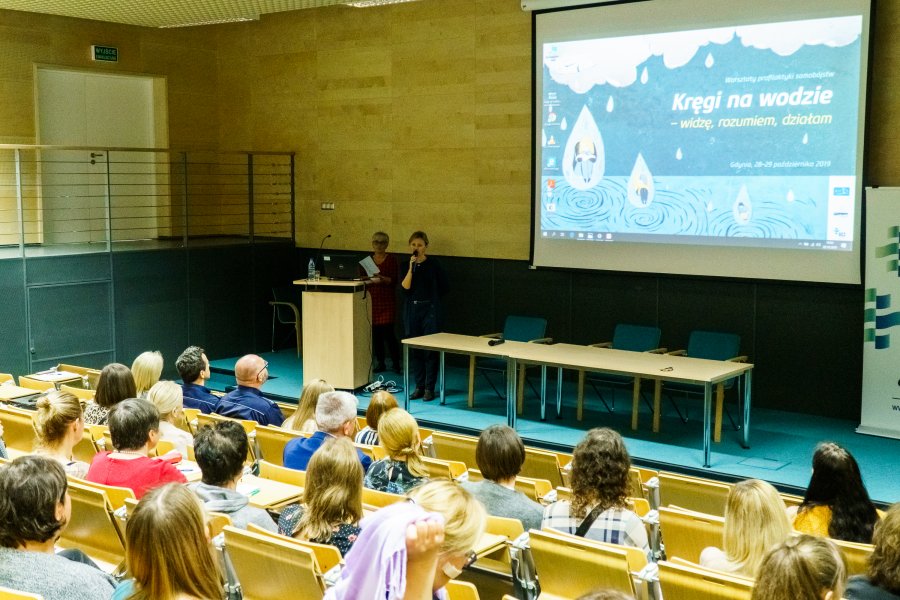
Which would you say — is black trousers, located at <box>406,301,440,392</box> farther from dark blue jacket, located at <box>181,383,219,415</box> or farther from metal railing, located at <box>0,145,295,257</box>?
dark blue jacket, located at <box>181,383,219,415</box>

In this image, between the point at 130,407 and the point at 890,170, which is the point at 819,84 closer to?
the point at 890,170

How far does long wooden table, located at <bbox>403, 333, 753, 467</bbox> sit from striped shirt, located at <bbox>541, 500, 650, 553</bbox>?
3335mm

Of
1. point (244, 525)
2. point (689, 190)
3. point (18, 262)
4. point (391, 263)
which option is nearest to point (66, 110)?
point (18, 262)

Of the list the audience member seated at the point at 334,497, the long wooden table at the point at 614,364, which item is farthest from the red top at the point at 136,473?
the long wooden table at the point at 614,364

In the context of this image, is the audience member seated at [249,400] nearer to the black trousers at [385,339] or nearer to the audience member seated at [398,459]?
the audience member seated at [398,459]

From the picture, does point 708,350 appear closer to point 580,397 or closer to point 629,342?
point 629,342

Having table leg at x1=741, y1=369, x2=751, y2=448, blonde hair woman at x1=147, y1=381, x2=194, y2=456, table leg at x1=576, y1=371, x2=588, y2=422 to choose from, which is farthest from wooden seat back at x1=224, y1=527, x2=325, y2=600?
table leg at x1=576, y1=371, x2=588, y2=422

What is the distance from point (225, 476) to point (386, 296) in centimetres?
665

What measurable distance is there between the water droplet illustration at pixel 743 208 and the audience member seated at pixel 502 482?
196 inches

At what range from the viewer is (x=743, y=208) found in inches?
346

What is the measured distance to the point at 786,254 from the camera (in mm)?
8625

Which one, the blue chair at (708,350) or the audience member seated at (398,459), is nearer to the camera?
the audience member seated at (398,459)

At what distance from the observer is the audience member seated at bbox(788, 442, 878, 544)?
4.21 metres

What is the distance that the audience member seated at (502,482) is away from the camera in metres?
4.39
